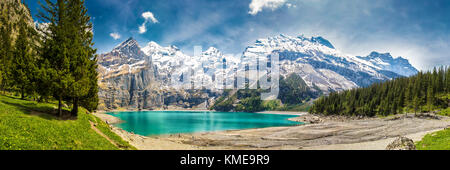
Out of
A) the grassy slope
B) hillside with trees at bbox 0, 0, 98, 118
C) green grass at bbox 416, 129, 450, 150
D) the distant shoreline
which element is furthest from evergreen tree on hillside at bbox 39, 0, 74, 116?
green grass at bbox 416, 129, 450, 150

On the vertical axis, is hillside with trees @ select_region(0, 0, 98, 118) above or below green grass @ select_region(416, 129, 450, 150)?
above

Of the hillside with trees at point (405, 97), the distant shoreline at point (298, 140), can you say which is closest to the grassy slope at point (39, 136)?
the distant shoreline at point (298, 140)

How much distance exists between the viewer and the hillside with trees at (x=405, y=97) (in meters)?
91.8

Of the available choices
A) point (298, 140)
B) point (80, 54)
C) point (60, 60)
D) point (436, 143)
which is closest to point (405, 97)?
point (298, 140)

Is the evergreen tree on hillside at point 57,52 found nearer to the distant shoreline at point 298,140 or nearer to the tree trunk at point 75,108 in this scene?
the tree trunk at point 75,108

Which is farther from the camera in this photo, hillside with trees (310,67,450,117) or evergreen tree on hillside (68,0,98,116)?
hillside with trees (310,67,450,117)

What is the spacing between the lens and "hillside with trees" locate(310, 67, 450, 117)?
9181 centimetres

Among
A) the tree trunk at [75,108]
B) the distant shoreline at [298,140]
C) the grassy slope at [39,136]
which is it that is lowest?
the distant shoreline at [298,140]

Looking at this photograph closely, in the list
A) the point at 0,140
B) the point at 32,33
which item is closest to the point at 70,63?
the point at 32,33

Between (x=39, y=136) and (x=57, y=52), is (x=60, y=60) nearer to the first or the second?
(x=57, y=52)

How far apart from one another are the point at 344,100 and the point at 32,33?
16508 cm

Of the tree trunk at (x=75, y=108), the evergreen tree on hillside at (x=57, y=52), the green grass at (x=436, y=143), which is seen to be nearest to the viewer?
the green grass at (x=436, y=143)

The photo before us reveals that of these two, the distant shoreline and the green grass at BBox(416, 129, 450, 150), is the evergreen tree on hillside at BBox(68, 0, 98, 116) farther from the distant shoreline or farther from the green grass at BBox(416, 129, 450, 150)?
the green grass at BBox(416, 129, 450, 150)
